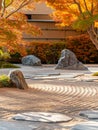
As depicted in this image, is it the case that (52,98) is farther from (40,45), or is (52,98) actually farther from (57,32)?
(57,32)

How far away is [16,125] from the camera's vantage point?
281 inches

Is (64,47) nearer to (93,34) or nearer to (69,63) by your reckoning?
(69,63)

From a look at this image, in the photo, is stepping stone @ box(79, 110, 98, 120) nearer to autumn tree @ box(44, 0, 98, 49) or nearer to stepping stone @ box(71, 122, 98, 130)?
stepping stone @ box(71, 122, 98, 130)

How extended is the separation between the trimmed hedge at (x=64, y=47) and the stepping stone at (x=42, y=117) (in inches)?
852

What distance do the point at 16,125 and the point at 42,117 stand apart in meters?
0.89

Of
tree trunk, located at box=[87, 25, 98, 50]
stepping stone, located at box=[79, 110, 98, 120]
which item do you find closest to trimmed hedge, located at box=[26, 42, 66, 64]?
tree trunk, located at box=[87, 25, 98, 50]

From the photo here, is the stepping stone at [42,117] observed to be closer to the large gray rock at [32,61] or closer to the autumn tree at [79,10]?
the autumn tree at [79,10]

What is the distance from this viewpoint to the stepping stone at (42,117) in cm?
769

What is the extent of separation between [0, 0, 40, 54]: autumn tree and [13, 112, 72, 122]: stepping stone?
4.51 metres

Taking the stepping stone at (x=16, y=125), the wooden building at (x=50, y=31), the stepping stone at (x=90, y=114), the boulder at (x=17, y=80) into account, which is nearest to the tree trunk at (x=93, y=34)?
the boulder at (x=17, y=80)

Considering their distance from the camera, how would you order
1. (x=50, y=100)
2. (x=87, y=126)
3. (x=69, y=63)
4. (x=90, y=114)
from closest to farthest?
(x=87, y=126) < (x=90, y=114) < (x=50, y=100) < (x=69, y=63)

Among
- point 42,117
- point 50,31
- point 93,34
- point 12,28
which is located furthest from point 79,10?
point 50,31

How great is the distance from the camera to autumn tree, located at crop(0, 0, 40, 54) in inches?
487

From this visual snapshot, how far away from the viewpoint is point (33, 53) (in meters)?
30.1
